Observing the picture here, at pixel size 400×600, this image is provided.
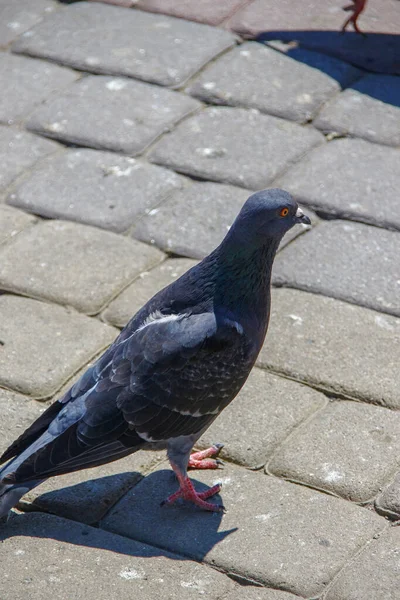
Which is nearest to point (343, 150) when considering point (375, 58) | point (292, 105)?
point (292, 105)

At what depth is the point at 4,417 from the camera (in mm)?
3924

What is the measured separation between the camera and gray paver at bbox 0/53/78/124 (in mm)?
5969

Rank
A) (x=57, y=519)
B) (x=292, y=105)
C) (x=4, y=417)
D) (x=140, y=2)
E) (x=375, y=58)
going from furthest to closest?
(x=140, y=2), (x=375, y=58), (x=292, y=105), (x=4, y=417), (x=57, y=519)

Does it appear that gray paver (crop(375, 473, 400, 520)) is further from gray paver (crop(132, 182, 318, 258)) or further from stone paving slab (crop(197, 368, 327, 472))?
gray paver (crop(132, 182, 318, 258))

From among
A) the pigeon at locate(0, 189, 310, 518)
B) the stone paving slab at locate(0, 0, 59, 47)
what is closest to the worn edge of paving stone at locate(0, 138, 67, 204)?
the stone paving slab at locate(0, 0, 59, 47)

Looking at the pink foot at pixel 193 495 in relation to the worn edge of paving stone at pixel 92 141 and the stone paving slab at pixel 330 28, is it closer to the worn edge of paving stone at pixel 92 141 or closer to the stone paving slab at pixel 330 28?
the worn edge of paving stone at pixel 92 141

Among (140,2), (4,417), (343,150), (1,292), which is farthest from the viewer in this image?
(140,2)

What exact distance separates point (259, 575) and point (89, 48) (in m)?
4.16

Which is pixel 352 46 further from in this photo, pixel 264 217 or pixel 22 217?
pixel 264 217

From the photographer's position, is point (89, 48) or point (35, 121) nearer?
point (35, 121)

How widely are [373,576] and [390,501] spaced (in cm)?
40

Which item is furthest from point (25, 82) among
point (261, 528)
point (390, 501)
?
point (390, 501)

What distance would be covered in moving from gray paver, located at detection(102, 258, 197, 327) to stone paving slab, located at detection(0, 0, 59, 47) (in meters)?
2.59

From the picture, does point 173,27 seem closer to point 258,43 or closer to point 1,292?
point 258,43
